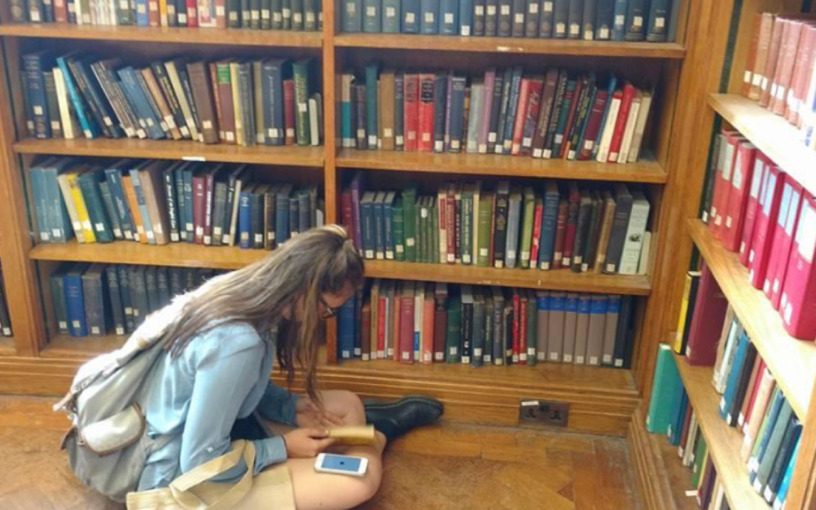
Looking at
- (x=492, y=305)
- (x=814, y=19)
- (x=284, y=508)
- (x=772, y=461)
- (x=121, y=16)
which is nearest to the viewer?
(x=772, y=461)

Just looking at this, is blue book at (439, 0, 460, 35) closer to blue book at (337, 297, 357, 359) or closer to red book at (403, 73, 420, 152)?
red book at (403, 73, 420, 152)

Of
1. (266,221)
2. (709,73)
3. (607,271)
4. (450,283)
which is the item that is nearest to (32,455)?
(266,221)

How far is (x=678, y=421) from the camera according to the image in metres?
2.25

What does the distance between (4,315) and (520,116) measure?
5.80ft

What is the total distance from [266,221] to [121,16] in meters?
0.72

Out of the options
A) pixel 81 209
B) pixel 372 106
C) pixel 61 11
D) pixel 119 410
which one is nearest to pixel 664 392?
pixel 372 106

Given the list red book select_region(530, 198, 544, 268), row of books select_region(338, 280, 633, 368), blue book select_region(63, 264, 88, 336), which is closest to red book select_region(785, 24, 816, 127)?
red book select_region(530, 198, 544, 268)

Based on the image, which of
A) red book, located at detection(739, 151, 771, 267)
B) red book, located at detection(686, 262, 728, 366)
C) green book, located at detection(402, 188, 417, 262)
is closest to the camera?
red book, located at detection(739, 151, 771, 267)

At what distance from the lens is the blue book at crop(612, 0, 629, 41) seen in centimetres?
222

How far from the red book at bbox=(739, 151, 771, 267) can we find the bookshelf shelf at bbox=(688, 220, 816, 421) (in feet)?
0.14

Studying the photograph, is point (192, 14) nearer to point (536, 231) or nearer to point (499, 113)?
point (499, 113)

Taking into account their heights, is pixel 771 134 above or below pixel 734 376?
above

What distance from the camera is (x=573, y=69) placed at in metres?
2.45

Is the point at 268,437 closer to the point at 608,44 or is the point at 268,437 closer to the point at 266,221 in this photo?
the point at 266,221
